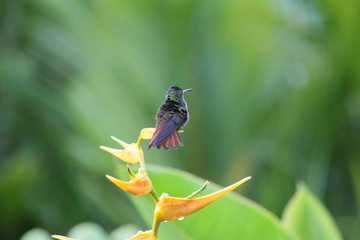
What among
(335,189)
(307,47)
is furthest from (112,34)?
(335,189)

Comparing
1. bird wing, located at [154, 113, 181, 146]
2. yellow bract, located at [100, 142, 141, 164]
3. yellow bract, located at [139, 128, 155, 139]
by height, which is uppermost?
bird wing, located at [154, 113, 181, 146]

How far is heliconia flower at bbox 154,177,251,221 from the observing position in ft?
1.41

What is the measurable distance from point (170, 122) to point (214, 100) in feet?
4.44

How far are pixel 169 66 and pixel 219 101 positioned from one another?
0.51ft

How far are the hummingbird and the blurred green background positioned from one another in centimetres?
120

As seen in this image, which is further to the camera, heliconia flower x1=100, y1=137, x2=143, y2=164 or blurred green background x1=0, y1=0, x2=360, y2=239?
blurred green background x1=0, y1=0, x2=360, y2=239

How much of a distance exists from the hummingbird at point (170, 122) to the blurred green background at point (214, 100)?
1203 millimetres

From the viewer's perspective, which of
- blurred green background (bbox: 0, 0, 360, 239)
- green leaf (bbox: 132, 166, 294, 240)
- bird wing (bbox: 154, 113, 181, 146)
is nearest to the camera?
bird wing (bbox: 154, 113, 181, 146)

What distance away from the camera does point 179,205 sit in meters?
0.43

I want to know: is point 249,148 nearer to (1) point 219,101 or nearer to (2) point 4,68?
(1) point 219,101

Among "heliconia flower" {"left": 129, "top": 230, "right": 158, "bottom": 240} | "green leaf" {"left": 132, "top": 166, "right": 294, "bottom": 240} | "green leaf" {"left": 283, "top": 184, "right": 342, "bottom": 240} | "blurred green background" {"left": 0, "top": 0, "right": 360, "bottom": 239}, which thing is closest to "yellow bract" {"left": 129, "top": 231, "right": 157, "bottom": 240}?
"heliconia flower" {"left": 129, "top": 230, "right": 158, "bottom": 240}

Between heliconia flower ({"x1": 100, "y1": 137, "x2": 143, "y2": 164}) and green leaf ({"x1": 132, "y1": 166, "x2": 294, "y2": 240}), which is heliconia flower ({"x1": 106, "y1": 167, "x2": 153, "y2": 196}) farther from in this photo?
green leaf ({"x1": 132, "y1": 166, "x2": 294, "y2": 240})

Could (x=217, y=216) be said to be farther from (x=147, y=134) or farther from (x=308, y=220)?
(x=147, y=134)

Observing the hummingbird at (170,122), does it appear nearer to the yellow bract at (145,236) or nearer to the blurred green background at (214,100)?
the yellow bract at (145,236)
